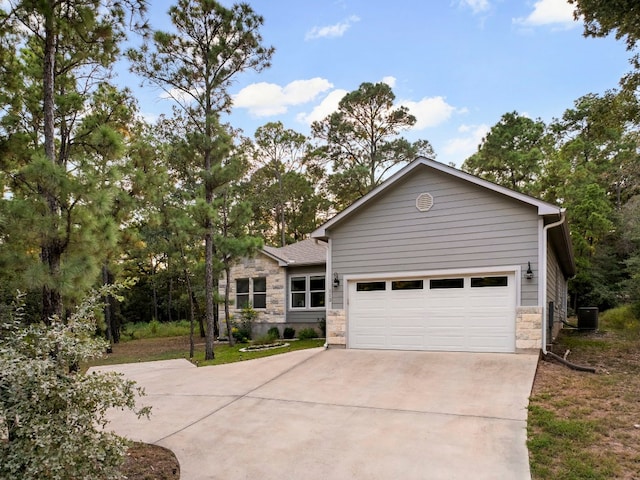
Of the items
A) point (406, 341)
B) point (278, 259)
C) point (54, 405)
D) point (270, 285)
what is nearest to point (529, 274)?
point (406, 341)

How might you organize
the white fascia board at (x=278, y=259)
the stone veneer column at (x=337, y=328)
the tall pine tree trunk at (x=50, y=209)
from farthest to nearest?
the white fascia board at (x=278, y=259)
the stone veneer column at (x=337, y=328)
the tall pine tree trunk at (x=50, y=209)

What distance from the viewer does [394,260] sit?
1040 cm

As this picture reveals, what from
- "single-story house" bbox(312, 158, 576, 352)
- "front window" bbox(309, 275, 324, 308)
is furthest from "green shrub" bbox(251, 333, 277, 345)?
"single-story house" bbox(312, 158, 576, 352)

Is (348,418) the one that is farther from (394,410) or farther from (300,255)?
(300,255)

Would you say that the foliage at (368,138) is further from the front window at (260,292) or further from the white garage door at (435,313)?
the white garage door at (435,313)

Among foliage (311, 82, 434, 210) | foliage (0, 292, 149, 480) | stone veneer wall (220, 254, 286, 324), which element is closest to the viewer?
foliage (0, 292, 149, 480)

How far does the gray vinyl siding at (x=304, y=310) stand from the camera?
15758mm

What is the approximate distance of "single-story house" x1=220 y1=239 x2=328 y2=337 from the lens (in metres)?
15.9

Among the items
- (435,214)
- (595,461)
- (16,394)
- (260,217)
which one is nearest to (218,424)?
(16,394)

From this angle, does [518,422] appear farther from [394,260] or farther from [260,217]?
[260,217]

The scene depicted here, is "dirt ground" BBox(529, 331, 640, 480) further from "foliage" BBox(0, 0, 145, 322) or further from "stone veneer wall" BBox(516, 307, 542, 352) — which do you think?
"foliage" BBox(0, 0, 145, 322)

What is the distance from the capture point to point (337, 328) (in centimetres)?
1081

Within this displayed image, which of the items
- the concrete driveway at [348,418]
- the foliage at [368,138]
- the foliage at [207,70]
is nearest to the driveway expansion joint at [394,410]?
the concrete driveway at [348,418]

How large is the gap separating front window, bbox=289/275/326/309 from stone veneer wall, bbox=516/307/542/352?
316 inches
